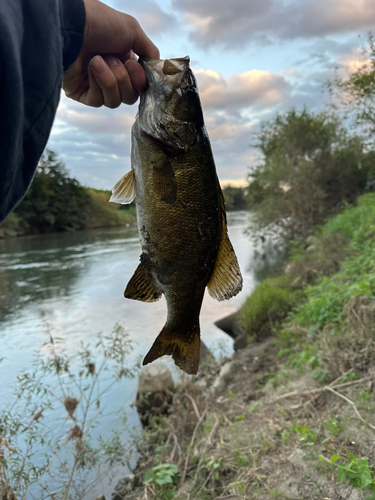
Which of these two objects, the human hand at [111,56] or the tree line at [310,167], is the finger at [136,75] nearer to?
the human hand at [111,56]

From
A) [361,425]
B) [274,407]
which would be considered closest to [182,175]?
[361,425]

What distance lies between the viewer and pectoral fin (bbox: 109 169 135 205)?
68.0 inches

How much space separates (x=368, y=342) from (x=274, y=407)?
4.54 ft

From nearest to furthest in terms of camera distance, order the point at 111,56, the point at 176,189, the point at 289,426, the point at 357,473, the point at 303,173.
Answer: the point at 176,189
the point at 111,56
the point at 357,473
the point at 289,426
the point at 303,173

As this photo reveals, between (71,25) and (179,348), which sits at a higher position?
(71,25)

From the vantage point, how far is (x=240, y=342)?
29.9ft

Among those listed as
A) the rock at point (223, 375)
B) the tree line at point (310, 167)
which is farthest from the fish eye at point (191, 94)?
the tree line at point (310, 167)

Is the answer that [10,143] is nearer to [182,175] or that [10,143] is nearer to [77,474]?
[182,175]

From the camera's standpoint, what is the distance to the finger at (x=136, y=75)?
5.59ft

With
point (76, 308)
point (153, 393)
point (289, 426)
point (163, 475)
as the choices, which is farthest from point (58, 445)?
point (76, 308)

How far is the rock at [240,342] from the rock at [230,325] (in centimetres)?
48

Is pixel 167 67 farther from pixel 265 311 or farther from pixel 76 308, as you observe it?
pixel 76 308

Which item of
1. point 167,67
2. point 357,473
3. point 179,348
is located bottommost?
point 357,473

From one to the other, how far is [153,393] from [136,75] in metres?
5.85
